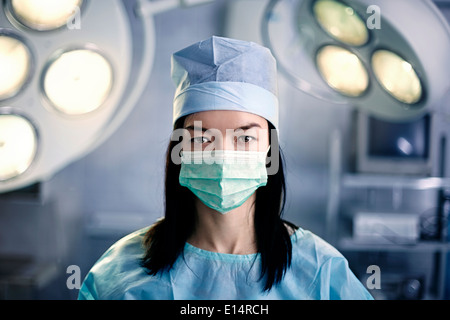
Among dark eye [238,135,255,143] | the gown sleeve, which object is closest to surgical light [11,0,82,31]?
dark eye [238,135,255,143]

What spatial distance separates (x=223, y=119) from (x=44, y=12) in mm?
458

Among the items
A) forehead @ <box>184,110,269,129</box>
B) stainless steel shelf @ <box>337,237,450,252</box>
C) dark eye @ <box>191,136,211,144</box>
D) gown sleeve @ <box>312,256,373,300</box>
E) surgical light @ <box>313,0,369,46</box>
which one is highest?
surgical light @ <box>313,0,369,46</box>

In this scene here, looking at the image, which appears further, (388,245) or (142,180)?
(142,180)

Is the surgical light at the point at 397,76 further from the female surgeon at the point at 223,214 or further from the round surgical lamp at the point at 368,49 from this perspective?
the female surgeon at the point at 223,214

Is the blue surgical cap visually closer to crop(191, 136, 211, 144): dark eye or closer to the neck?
crop(191, 136, 211, 144): dark eye

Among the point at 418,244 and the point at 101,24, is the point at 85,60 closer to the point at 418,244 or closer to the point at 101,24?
the point at 101,24

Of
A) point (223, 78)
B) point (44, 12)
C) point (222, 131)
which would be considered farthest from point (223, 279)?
point (44, 12)

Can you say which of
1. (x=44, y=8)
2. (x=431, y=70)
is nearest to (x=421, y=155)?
(x=431, y=70)

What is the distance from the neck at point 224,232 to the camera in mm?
947

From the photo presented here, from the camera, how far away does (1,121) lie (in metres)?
0.86

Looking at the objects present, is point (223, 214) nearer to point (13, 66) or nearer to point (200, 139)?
point (200, 139)

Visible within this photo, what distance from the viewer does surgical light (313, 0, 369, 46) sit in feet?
2.60

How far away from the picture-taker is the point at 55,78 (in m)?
0.85

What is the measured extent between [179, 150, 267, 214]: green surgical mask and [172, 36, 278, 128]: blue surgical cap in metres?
0.11
